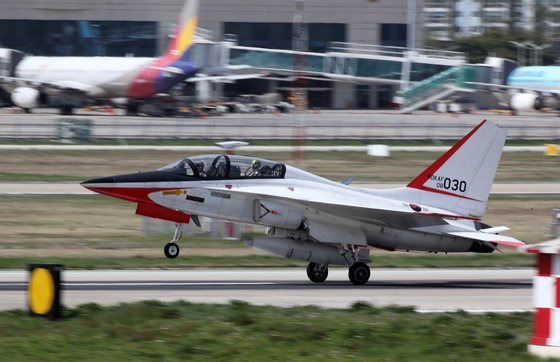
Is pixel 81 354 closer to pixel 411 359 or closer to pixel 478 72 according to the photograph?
pixel 411 359

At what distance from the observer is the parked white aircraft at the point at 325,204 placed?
1967 centimetres

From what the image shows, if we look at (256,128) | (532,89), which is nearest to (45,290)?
(256,128)

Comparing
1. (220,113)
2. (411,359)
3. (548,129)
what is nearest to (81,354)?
(411,359)

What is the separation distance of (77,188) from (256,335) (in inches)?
1019

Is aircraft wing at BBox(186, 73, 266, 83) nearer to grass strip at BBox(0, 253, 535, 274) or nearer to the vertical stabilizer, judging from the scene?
the vertical stabilizer

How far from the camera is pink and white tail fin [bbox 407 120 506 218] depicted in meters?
20.6

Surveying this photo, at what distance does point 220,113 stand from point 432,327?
217 feet

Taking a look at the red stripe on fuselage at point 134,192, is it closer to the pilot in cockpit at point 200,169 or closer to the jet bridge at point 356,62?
the pilot in cockpit at point 200,169

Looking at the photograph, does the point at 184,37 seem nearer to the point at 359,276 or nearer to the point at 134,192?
the point at 134,192

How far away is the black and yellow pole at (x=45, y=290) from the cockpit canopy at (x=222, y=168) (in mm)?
7048

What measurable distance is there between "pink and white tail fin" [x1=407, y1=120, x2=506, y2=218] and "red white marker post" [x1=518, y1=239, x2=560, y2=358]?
9866 mm

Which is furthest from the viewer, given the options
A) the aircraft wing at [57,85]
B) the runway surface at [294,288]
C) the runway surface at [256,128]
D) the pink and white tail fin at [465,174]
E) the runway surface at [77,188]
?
the aircraft wing at [57,85]

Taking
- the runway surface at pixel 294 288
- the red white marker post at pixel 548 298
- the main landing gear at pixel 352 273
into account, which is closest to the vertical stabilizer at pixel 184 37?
the runway surface at pixel 294 288

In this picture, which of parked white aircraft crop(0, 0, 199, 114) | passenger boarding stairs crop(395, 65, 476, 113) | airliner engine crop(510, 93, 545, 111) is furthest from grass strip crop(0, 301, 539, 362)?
airliner engine crop(510, 93, 545, 111)
